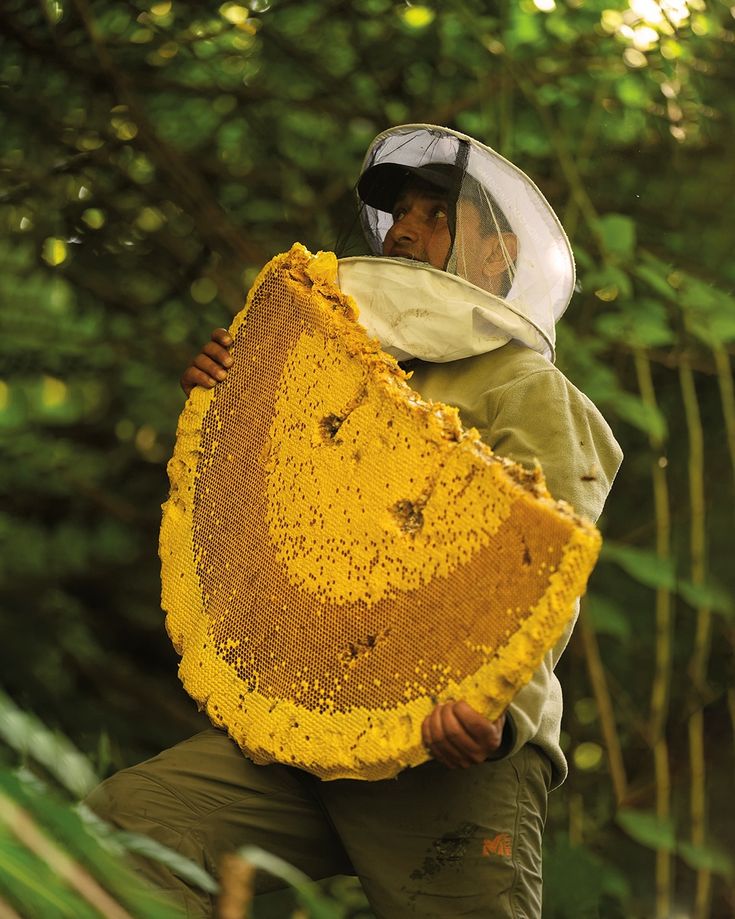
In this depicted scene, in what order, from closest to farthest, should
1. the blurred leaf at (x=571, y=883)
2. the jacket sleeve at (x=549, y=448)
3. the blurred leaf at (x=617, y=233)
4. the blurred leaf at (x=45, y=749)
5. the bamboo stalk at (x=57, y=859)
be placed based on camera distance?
the bamboo stalk at (x=57, y=859) → the blurred leaf at (x=45, y=749) → the jacket sleeve at (x=549, y=448) → the blurred leaf at (x=617, y=233) → the blurred leaf at (x=571, y=883)

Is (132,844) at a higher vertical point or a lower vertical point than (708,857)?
higher

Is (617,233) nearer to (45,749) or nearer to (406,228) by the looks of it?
(406,228)

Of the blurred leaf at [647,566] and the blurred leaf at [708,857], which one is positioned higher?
the blurred leaf at [647,566]

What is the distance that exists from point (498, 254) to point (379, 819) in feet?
3.22

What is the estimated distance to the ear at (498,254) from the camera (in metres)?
1.98

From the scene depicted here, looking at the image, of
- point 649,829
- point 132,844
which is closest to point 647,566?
point 649,829

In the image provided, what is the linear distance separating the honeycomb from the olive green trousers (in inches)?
4.5

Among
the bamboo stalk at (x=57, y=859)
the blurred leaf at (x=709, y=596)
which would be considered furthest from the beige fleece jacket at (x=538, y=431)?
the blurred leaf at (x=709, y=596)

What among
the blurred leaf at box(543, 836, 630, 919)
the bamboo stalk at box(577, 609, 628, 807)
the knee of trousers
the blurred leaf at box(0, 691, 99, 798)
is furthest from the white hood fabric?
the blurred leaf at box(543, 836, 630, 919)

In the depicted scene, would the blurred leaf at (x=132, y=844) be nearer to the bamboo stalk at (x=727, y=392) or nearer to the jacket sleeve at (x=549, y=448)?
the jacket sleeve at (x=549, y=448)

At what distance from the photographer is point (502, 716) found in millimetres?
1552

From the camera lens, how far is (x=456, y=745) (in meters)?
1.49

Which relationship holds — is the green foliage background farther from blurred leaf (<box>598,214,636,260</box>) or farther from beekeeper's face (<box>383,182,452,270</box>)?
beekeeper's face (<box>383,182,452,270</box>)

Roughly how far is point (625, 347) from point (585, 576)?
7.72 ft
